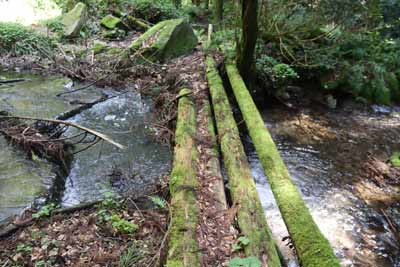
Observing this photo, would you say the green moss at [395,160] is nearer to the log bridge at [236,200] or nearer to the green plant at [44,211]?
the log bridge at [236,200]

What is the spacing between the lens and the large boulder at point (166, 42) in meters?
9.41

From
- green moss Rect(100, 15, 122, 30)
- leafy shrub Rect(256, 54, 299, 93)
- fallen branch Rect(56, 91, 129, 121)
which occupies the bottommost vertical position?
fallen branch Rect(56, 91, 129, 121)

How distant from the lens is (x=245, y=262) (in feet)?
9.02

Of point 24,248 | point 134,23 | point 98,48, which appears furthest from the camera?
point 134,23

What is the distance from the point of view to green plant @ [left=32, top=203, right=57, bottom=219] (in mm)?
3802

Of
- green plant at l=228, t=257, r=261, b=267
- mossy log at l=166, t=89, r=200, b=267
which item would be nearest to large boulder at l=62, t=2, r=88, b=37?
mossy log at l=166, t=89, r=200, b=267

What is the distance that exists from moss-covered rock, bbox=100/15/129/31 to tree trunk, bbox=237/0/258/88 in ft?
20.6

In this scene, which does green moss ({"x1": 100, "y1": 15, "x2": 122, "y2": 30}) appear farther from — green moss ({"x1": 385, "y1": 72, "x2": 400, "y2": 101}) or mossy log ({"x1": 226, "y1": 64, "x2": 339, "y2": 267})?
mossy log ({"x1": 226, "y1": 64, "x2": 339, "y2": 267})

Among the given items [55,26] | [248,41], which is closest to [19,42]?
[55,26]

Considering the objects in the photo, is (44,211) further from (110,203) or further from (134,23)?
(134,23)

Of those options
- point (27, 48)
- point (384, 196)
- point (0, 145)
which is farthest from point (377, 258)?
point (27, 48)

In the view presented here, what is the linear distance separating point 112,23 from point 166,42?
3888 mm

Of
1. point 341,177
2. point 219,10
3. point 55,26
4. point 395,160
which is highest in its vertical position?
point 219,10

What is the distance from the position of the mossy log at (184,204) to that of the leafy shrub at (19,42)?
6520 mm
